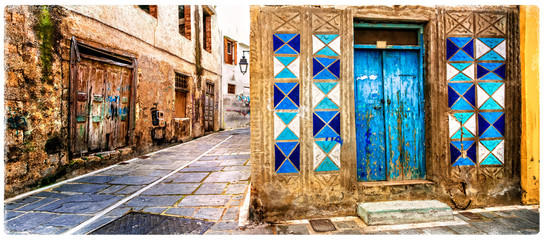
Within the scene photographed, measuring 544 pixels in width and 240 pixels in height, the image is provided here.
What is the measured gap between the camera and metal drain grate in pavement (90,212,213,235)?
283 cm

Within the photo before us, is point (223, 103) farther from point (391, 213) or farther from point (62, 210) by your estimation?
point (391, 213)

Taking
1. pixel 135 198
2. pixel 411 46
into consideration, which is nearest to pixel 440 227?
pixel 411 46

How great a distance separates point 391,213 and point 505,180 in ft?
6.46

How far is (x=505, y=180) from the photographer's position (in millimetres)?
3590

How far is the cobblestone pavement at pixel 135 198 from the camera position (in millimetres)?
3084

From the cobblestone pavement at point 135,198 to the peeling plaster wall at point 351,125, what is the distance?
901mm

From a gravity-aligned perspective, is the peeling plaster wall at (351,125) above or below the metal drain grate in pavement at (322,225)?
above

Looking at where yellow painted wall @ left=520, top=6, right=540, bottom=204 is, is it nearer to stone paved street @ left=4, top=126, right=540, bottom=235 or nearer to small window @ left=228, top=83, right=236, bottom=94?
stone paved street @ left=4, top=126, right=540, bottom=235

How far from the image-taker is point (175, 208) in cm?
348

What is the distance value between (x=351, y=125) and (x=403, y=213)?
123 cm

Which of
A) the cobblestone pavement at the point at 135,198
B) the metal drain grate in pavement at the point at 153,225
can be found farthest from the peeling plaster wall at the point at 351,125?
the cobblestone pavement at the point at 135,198

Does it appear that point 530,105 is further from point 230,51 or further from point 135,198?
point 230,51

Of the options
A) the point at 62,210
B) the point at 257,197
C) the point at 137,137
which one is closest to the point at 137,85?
the point at 137,137

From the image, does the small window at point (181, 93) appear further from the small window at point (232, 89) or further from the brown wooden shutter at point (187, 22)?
the small window at point (232, 89)
